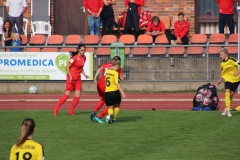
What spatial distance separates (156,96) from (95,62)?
249cm

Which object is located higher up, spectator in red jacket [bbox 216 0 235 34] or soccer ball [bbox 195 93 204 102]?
spectator in red jacket [bbox 216 0 235 34]

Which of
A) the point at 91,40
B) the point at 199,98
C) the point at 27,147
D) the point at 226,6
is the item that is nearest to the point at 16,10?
the point at 91,40

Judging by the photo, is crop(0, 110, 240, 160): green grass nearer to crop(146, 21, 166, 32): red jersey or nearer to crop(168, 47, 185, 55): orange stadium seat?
crop(168, 47, 185, 55): orange stadium seat

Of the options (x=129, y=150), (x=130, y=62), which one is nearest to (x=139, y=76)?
(x=130, y=62)

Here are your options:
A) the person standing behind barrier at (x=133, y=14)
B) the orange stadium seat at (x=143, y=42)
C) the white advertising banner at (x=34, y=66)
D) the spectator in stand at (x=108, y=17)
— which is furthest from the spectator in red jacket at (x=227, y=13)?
the white advertising banner at (x=34, y=66)

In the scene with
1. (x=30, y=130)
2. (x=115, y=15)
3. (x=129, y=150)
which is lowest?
(x=129, y=150)

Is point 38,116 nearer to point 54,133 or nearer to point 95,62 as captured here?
point 54,133

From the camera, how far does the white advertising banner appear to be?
2433 cm

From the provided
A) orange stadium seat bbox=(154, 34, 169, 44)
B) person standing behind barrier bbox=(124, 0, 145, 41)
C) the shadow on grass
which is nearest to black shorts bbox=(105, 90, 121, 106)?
→ the shadow on grass

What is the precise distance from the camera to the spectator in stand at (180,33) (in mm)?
25188

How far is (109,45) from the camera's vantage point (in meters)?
25.1

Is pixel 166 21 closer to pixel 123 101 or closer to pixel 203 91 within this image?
pixel 123 101

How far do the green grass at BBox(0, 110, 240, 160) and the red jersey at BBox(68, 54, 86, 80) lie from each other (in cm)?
104

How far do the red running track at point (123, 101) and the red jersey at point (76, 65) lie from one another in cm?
291
